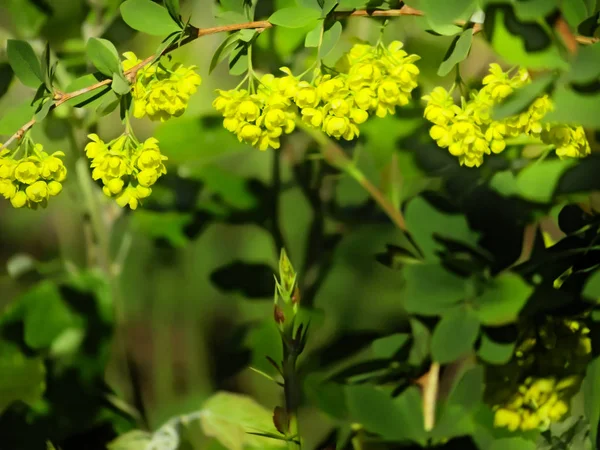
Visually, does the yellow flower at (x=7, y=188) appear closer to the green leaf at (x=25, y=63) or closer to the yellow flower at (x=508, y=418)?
the green leaf at (x=25, y=63)

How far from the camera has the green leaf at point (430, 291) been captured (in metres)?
0.53

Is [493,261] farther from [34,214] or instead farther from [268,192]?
[34,214]

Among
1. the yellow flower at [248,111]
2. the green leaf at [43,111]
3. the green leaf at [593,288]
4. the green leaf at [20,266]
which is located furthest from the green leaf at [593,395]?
the green leaf at [20,266]

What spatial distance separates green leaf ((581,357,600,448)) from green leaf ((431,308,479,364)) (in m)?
0.09

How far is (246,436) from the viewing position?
615 millimetres

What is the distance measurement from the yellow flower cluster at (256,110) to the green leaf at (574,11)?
0.15m

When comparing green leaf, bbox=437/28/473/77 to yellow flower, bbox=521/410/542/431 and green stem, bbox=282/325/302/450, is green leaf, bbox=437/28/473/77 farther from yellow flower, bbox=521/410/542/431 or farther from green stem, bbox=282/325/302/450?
yellow flower, bbox=521/410/542/431

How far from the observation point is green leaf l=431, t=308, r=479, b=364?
1.71 feet

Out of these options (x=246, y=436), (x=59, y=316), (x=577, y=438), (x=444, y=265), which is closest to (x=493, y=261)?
(x=444, y=265)

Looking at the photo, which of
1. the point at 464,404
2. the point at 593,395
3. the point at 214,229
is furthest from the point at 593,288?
the point at 214,229

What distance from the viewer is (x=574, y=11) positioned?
1.23ft

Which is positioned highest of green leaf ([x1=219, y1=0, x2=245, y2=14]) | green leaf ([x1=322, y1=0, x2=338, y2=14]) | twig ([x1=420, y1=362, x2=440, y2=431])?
green leaf ([x1=322, y1=0, x2=338, y2=14])

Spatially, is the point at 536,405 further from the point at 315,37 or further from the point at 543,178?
the point at 315,37

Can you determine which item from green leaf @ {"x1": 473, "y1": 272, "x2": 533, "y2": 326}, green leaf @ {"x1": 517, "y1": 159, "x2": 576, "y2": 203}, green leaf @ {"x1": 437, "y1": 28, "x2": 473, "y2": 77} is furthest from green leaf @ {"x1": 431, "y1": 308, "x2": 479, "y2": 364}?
green leaf @ {"x1": 437, "y1": 28, "x2": 473, "y2": 77}
